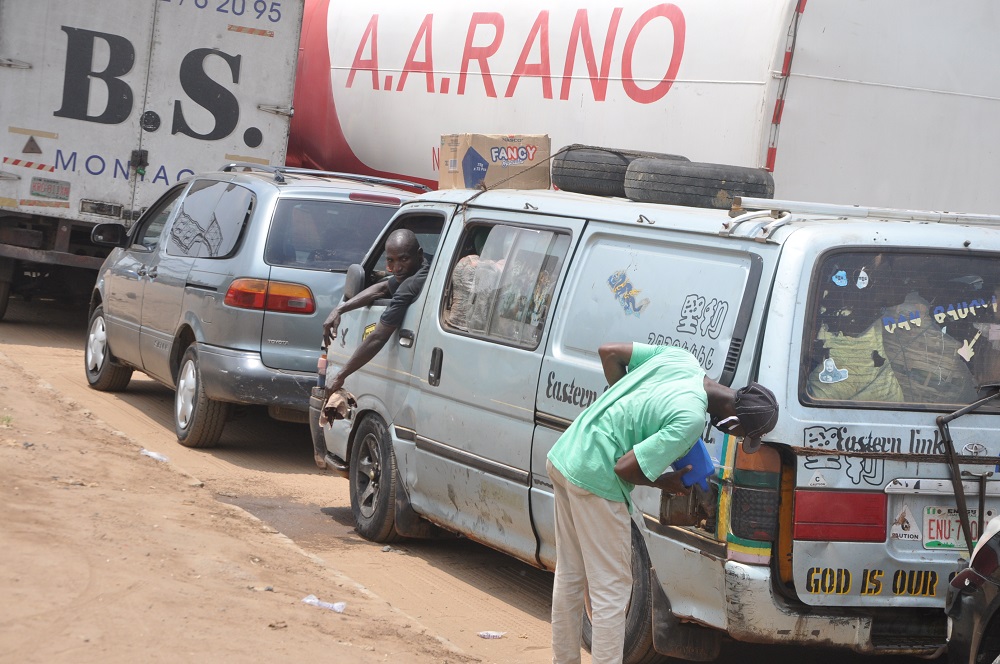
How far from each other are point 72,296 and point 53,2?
360 centimetres

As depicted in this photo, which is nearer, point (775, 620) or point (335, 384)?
point (775, 620)

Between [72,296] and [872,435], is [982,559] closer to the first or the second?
[872,435]

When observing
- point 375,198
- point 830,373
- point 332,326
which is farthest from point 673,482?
point 375,198

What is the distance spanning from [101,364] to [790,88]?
5.99 metres

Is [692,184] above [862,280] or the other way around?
above

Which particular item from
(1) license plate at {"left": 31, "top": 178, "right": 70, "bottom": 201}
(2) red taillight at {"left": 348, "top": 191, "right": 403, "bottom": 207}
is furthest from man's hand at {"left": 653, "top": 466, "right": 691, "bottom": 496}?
(1) license plate at {"left": 31, "top": 178, "right": 70, "bottom": 201}

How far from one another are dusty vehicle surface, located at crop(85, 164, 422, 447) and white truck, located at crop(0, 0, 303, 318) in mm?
3677

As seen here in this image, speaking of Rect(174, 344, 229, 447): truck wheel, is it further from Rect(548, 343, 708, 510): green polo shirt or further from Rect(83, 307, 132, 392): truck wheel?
Rect(548, 343, 708, 510): green polo shirt

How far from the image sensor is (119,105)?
12664 mm

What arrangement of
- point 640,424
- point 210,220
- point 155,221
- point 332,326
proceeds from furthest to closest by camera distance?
point 155,221 → point 210,220 → point 332,326 → point 640,424

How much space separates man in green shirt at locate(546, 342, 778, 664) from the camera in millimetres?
4016

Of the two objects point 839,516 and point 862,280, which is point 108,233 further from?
point 839,516

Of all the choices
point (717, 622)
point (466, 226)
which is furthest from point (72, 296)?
point (717, 622)

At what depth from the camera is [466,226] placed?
6.29 meters
